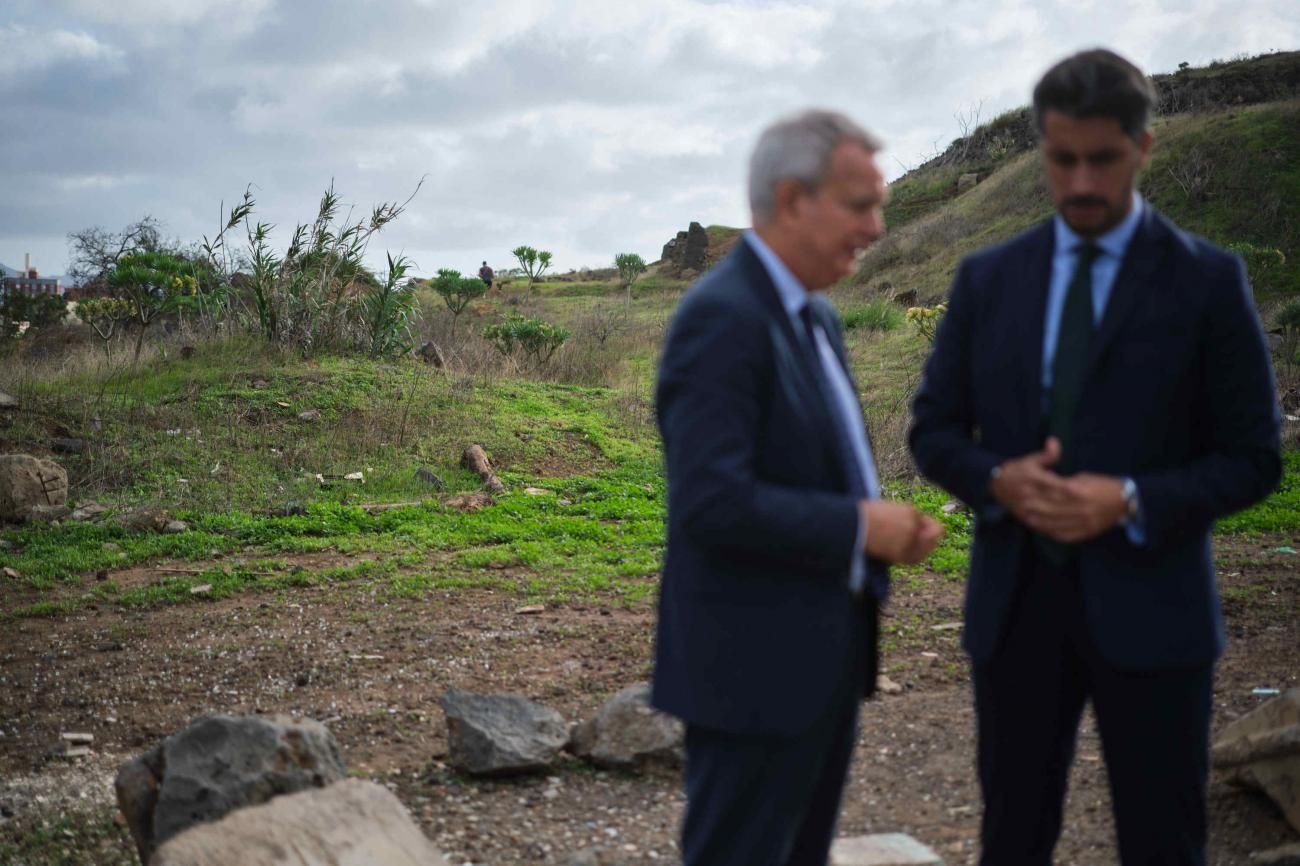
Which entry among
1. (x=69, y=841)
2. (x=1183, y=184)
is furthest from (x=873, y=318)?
(x=69, y=841)

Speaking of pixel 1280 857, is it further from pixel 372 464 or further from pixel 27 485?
pixel 27 485

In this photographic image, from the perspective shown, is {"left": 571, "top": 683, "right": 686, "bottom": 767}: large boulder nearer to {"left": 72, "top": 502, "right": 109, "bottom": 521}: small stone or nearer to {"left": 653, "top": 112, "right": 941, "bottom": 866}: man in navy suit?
{"left": 653, "top": 112, "right": 941, "bottom": 866}: man in navy suit

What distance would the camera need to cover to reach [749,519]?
6.08ft

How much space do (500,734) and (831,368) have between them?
9.17 feet

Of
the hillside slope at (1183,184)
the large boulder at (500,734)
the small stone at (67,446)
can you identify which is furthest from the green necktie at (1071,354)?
the hillside slope at (1183,184)

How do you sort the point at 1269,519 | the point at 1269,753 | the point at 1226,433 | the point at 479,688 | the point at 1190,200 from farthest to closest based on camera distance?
the point at 1190,200
the point at 1269,519
the point at 479,688
the point at 1269,753
the point at 1226,433

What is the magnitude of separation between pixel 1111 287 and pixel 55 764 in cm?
468

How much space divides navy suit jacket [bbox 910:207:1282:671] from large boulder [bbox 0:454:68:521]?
355 inches

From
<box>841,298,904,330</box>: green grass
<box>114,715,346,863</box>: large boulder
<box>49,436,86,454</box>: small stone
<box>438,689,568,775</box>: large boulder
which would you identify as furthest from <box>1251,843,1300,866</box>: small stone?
<box>841,298,904,330</box>: green grass

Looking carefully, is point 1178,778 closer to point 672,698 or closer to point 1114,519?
point 1114,519

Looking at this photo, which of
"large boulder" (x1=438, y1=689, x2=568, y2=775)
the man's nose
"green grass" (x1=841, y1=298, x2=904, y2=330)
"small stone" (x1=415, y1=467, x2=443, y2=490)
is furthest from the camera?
"green grass" (x1=841, y1=298, x2=904, y2=330)

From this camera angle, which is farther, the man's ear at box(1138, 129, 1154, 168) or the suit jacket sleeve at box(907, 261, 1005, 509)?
the suit jacket sleeve at box(907, 261, 1005, 509)

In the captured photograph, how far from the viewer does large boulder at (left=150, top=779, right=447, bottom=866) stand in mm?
2965

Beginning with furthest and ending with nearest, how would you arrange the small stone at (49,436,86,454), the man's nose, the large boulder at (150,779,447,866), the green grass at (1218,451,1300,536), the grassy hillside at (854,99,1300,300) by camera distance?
the grassy hillside at (854,99,1300,300) → the small stone at (49,436,86,454) → the green grass at (1218,451,1300,536) → the large boulder at (150,779,447,866) → the man's nose
